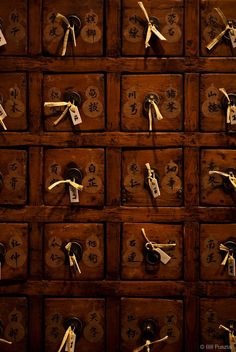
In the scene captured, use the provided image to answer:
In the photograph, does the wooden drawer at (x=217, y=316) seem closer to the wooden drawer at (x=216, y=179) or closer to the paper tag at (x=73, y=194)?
the wooden drawer at (x=216, y=179)

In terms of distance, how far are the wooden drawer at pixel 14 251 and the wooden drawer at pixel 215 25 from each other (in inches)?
43.8

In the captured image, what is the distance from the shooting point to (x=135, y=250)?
1.58 metres

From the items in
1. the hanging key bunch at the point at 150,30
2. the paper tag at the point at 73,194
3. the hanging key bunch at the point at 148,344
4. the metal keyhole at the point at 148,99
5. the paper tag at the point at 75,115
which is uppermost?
the hanging key bunch at the point at 150,30

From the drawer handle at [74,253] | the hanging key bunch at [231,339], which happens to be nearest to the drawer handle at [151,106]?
the drawer handle at [74,253]

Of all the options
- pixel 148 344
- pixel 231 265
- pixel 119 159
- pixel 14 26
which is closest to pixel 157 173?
pixel 119 159

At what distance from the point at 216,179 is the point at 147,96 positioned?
18.3 inches

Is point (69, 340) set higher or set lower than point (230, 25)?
lower

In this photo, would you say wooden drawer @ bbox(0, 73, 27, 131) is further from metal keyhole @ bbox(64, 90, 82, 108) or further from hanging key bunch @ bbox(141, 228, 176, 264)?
hanging key bunch @ bbox(141, 228, 176, 264)

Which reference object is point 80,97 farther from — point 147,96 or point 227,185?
point 227,185

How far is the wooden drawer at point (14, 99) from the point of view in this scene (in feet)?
5.17

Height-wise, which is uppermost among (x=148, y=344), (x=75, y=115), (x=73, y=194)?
(x=75, y=115)

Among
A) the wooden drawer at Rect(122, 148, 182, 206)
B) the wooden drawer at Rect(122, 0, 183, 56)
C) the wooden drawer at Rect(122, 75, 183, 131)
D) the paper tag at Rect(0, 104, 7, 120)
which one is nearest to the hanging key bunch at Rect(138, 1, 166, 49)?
the wooden drawer at Rect(122, 0, 183, 56)

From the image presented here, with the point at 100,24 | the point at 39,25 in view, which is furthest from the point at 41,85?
the point at 100,24

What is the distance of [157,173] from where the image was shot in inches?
62.1
